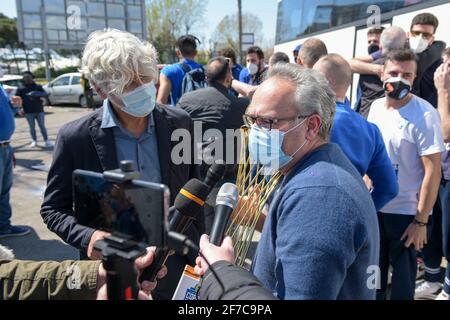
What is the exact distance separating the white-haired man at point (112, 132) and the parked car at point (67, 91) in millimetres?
16927

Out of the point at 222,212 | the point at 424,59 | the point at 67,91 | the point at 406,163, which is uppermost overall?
the point at 424,59

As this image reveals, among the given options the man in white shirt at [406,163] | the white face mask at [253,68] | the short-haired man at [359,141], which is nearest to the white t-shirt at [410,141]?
the man in white shirt at [406,163]

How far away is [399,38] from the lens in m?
3.62

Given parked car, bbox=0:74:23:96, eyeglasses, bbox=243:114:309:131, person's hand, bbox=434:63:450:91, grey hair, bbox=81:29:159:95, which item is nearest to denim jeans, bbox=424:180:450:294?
person's hand, bbox=434:63:450:91

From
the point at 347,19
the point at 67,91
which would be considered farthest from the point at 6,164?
the point at 67,91

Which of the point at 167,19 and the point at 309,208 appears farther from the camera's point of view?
the point at 167,19

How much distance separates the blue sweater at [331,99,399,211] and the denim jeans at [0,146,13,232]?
3909mm

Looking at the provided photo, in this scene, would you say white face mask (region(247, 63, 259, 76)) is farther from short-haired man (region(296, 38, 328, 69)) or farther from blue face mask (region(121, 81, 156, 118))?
blue face mask (region(121, 81, 156, 118))

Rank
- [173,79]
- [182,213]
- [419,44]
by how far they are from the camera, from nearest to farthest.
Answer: [182,213]
[419,44]
[173,79]

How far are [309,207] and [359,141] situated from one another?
46.0 inches

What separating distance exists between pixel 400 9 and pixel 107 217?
236 inches

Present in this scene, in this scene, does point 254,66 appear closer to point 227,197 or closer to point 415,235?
point 415,235

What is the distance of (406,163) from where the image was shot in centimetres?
265

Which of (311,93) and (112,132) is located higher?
(311,93)
